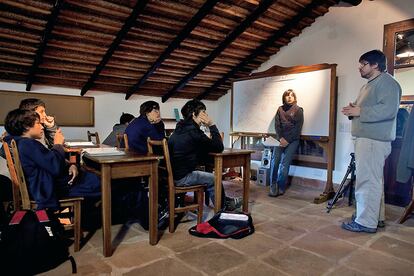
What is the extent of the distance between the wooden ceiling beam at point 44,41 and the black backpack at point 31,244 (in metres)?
2.61

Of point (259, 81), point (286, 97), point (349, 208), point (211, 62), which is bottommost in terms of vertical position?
point (349, 208)

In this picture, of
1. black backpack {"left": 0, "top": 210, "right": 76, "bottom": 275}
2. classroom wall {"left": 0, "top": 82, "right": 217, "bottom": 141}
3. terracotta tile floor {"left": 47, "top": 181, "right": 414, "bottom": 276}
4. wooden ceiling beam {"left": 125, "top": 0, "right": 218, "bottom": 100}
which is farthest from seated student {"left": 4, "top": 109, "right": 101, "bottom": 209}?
classroom wall {"left": 0, "top": 82, "right": 217, "bottom": 141}

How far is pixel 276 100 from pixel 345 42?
4.44 feet

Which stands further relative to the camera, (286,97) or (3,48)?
(286,97)

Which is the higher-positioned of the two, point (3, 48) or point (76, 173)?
point (3, 48)

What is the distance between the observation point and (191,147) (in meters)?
2.78

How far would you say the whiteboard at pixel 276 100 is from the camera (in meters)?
4.27

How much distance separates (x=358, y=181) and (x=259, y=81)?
2844mm

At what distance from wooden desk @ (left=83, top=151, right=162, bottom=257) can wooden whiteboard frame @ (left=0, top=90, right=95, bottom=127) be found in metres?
3.23

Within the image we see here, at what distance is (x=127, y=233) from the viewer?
105 inches

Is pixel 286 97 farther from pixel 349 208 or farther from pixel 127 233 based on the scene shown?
pixel 127 233

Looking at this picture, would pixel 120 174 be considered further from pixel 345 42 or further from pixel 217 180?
pixel 345 42

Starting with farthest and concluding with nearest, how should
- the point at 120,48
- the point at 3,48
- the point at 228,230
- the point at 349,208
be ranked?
the point at 120,48 → the point at 3,48 → the point at 349,208 → the point at 228,230

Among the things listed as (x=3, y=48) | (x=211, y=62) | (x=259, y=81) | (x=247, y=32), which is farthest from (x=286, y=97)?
(x=3, y=48)
